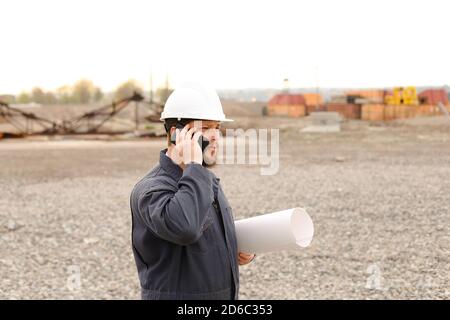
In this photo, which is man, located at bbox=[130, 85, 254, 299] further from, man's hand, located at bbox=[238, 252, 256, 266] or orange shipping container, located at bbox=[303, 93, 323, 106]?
orange shipping container, located at bbox=[303, 93, 323, 106]

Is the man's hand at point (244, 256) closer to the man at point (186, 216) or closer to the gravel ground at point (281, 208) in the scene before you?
the man at point (186, 216)

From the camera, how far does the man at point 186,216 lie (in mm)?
1703

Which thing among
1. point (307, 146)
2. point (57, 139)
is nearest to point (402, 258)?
point (307, 146)

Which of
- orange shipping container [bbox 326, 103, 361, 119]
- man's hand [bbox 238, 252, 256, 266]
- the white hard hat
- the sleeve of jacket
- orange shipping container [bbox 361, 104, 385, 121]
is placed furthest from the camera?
orange shipping container [bbox 326, 103, 361, 119]

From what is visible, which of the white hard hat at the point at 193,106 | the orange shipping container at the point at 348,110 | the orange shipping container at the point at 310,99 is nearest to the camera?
the white hard hat at the point at 193,106

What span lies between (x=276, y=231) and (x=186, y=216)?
326mm

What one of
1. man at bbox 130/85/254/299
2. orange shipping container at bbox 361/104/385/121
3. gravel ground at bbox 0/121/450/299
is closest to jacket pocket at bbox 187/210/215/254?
man at bbox 130/85/254/299

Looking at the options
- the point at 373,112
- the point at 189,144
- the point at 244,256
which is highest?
the point at 189,144

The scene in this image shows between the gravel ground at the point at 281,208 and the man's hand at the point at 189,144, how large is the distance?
10.9ft

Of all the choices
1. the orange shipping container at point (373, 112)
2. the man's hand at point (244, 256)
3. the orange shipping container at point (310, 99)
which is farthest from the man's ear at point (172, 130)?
the orange shipping container at point (310, 99)

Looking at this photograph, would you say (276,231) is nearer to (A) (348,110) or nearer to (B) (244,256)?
(B) (244,256)

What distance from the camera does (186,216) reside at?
1.67m

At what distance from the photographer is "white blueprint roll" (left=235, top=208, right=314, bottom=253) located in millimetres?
1848

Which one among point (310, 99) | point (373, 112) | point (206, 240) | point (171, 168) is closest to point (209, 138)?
point (171, 168)
